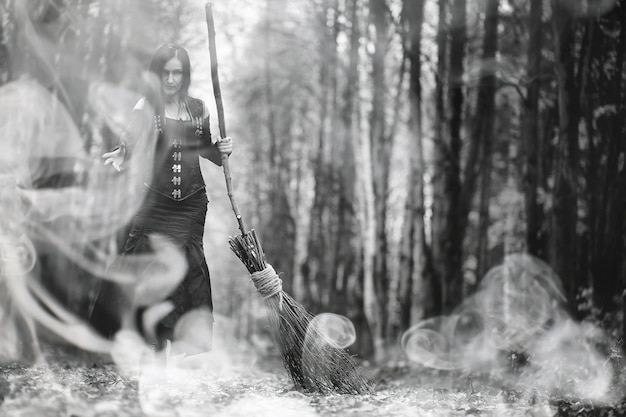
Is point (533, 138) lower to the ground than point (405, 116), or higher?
lower

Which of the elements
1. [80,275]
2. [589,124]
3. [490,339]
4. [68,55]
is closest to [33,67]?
[68,55]

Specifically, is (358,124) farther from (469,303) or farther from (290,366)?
(290,366)

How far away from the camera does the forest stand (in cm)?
680

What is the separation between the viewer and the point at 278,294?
5191 millimetres

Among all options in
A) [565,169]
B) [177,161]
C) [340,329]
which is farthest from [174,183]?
[340,329]

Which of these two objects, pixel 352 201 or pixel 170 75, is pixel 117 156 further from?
pixel 352 201

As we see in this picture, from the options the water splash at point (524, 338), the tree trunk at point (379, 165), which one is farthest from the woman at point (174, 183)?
the tree trunk at point (379, 165)

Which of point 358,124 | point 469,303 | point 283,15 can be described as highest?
point 283,15

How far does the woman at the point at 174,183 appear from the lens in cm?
515

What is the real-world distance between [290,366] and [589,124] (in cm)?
375

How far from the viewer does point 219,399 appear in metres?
5.07

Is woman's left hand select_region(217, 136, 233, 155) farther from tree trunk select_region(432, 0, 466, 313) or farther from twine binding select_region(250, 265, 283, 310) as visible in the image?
tree trunk select_region(432, 0, 466, 313)

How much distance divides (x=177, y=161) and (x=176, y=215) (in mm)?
387

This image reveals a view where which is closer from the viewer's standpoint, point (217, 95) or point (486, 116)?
point (217, 95)
